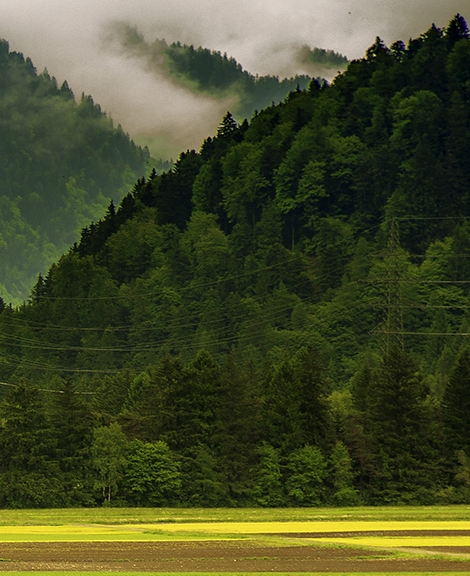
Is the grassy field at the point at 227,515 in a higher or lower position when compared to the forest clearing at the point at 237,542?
lower

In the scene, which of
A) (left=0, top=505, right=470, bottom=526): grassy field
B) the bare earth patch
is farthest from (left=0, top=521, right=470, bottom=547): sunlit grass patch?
the bare earth patch

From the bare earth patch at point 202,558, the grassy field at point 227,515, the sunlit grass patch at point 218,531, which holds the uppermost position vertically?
the bare earth patch at point 202,558

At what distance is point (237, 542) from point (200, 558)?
8.25 meters

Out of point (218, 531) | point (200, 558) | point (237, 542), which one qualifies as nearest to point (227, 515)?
point (218, 531)

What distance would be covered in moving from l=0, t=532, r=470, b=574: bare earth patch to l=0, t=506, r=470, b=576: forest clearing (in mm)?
45

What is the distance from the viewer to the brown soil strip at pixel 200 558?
168 feet

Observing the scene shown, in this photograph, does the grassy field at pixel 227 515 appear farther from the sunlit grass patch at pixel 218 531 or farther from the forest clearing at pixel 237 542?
the sunlit grass patch at pixel 218 531

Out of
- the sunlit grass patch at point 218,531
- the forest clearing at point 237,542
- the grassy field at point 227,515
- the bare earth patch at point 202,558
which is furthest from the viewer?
the grassy field at point 227,515

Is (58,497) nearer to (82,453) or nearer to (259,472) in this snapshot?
(82,453)

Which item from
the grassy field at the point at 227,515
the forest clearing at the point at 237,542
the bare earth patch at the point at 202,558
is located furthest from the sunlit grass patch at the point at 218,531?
the bare earth patch at the point at 202,558

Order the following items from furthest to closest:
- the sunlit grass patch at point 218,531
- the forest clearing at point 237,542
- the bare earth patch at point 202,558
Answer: the sunlit grass patch at point 218,531
the forest clearing at point 237,542
the bare earth patch at point 202,558

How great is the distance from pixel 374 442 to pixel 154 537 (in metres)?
44.5

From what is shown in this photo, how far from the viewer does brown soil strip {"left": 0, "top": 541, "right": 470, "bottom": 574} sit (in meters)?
51.2

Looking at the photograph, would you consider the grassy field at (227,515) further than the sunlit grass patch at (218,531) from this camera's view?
Yes
